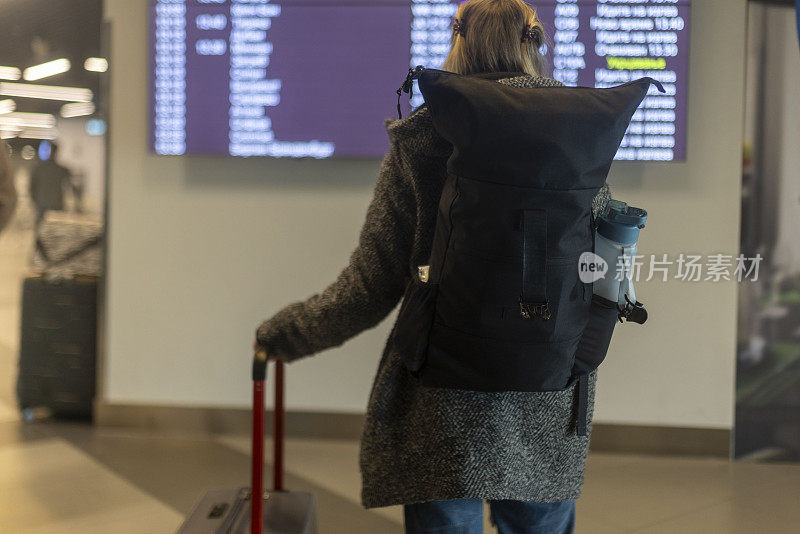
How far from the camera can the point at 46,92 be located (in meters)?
3.30

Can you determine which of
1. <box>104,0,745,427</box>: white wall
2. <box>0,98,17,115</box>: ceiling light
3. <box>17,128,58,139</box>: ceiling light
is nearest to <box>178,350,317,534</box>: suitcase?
<box>104,0,745,427</box>: white wall

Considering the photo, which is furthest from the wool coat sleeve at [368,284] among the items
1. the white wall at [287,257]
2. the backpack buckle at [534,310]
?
the white wall at [287,257]

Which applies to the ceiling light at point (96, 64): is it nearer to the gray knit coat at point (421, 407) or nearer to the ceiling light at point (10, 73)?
the ceiling light at point (10, 73)

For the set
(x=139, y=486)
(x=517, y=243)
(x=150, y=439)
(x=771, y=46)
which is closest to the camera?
(x=517, y=243)

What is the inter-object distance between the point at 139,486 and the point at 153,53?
67.8 inches

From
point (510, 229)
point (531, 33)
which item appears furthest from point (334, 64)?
point (510, 229)

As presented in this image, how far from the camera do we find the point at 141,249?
3223mm

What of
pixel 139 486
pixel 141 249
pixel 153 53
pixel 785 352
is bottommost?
pixel 139 486

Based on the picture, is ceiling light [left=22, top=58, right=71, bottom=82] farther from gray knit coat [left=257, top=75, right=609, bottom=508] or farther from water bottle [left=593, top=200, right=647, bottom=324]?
water bottle [left=593, top=200, right=647, bottom=324]

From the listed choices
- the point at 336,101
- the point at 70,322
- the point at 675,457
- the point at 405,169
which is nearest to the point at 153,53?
the point at 336,101

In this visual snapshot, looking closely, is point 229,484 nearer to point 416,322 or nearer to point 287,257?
point 287,257

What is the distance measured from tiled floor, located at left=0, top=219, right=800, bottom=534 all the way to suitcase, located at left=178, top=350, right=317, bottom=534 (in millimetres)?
652

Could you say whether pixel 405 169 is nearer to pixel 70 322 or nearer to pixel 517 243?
pixel 517 243

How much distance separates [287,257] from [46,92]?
1335 millimetres
